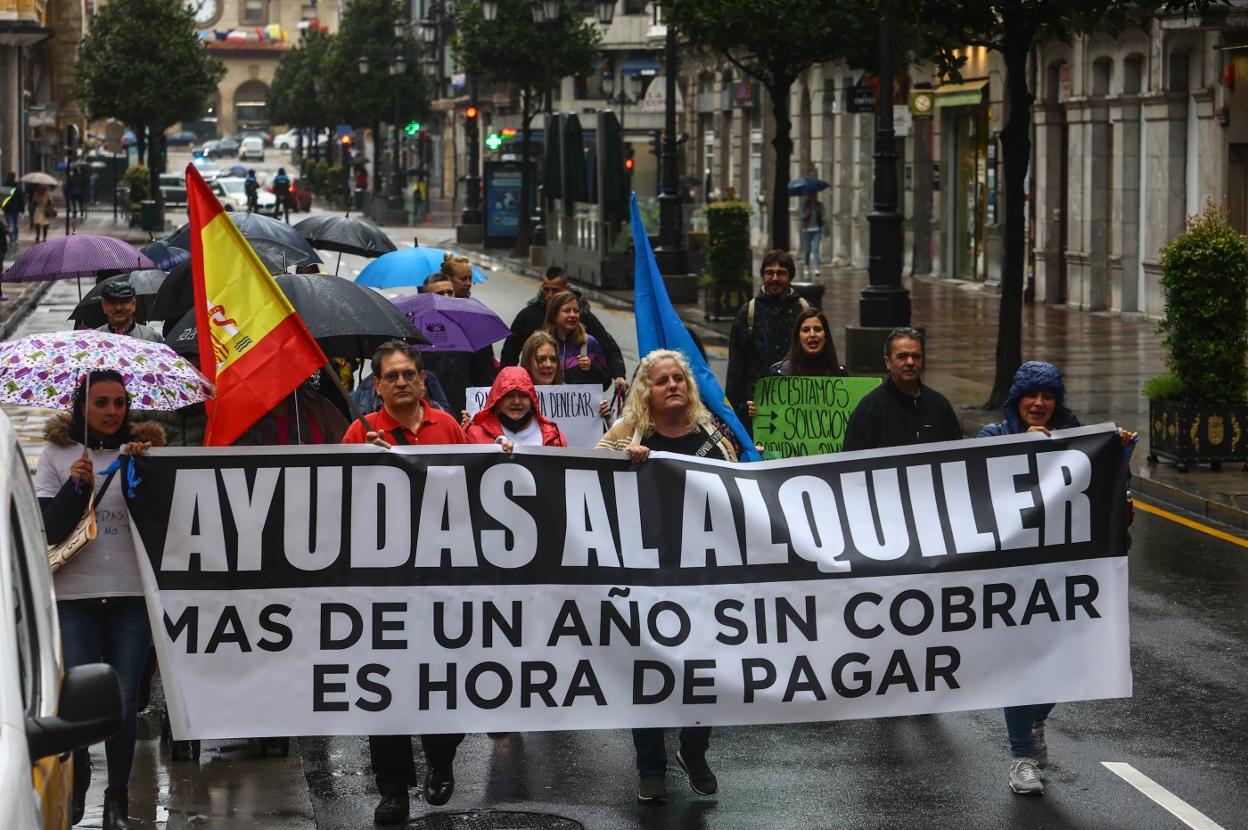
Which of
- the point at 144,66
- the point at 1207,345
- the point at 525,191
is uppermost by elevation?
the point at 144,66

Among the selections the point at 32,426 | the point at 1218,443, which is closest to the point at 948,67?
the point at 1218,443

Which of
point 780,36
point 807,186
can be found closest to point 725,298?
point 780,36

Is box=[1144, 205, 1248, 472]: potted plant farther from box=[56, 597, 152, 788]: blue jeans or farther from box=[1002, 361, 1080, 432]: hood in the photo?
box=[56, 597, 152, 788]: blue jeans

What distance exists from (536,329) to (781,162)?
2018 centimetres

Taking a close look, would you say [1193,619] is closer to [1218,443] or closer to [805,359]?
[805,359]

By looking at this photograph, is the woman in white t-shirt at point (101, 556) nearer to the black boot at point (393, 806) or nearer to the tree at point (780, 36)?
the black boot at point (393, 806)

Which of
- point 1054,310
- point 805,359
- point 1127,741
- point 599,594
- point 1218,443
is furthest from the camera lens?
point 1054,310

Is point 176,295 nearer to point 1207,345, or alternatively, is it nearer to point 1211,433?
point 1207,345

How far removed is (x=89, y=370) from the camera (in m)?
7.72

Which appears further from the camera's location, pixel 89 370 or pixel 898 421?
pixel 898 421

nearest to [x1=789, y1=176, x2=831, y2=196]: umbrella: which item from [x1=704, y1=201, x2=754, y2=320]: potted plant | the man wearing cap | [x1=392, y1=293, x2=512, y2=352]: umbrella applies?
[x1=704, y1=201, x2=754, y2=320]: potted plant

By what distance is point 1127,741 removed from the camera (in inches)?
345

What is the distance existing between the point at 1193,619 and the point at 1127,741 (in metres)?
2.57

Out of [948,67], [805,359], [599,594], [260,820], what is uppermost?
[948,67]
